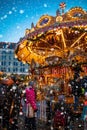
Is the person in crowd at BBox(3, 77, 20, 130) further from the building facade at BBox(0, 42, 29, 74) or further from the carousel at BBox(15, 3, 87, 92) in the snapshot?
the building facade at BBox(0, 42, 29, 74)

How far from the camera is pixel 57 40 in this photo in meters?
15.4

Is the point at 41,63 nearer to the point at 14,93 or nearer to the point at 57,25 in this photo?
the point at 57,25

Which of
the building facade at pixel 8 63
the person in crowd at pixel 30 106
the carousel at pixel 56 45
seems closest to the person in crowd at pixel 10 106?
the person in crowd at pixel 30 106

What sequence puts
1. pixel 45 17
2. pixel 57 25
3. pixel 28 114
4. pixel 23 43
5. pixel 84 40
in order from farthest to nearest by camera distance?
pixel 84 40 → pixel 23 43 → pixel 45 17 → pixel 57 25 → pixel 28 114

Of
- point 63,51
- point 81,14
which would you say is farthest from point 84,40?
point 81,14

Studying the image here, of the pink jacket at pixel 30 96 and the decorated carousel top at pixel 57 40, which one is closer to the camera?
the pink jacket at pixel 30 96

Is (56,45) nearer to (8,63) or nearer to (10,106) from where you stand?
(10,106)

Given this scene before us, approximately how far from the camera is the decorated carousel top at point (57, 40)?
12.1 meters

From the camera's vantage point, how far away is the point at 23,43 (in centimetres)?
1462

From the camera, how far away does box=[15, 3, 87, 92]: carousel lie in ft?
40.0

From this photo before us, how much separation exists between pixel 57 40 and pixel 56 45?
0.99 meters

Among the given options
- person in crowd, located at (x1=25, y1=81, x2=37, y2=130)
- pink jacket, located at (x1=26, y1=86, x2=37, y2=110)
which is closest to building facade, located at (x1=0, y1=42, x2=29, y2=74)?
person in crowd, located at (x1=25, y1=81, x2=37, y2=130)

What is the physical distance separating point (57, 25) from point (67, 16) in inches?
23.8

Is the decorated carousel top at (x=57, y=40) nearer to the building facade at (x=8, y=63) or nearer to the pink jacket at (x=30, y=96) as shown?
the pink jacket at (x=30, y=96)
